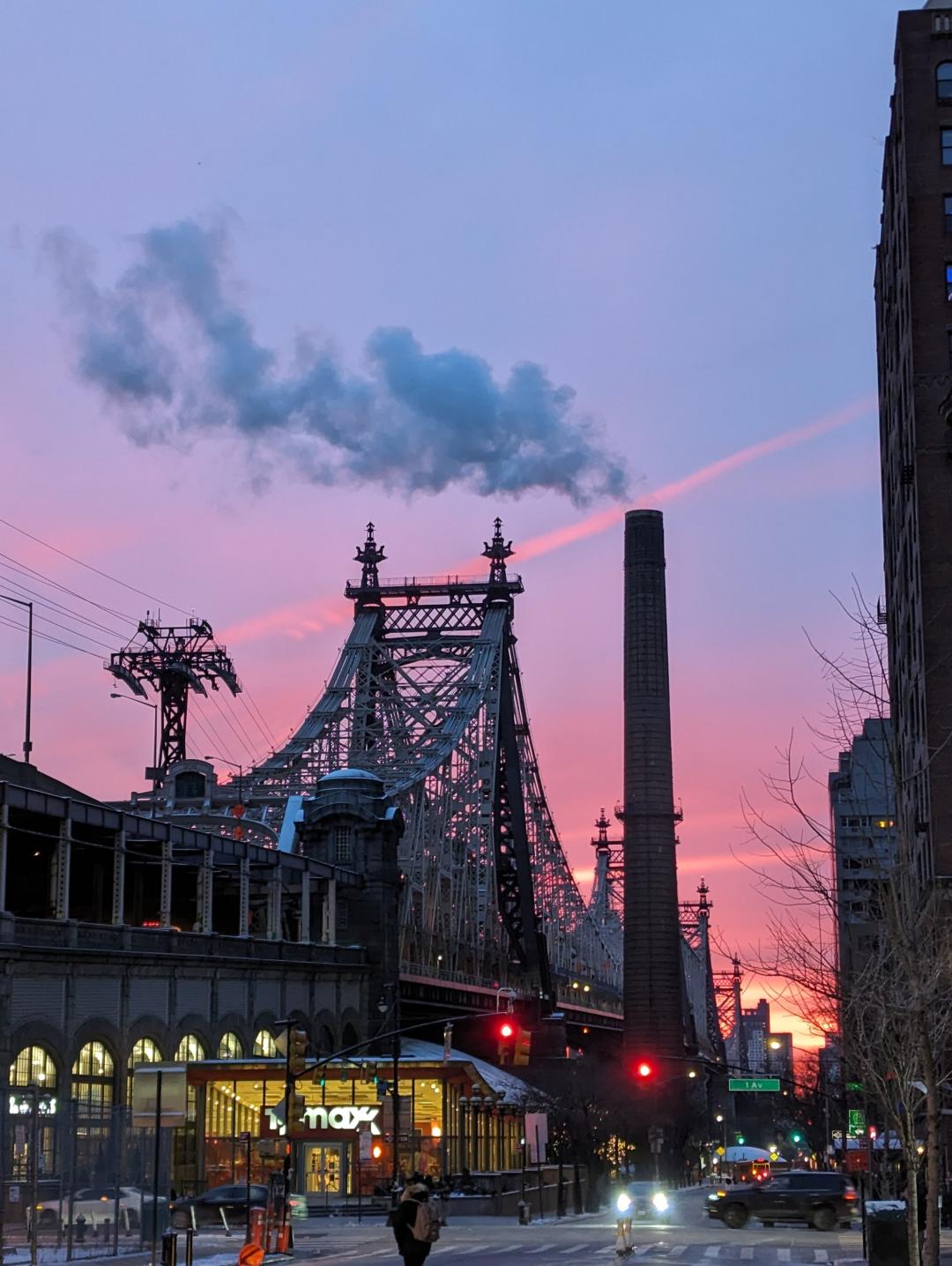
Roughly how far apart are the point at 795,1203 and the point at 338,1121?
1974 centimetres

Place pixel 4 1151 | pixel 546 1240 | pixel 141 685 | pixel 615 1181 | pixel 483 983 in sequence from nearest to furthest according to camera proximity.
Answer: pixel 4 1151 < pixel 546 1240 < pixel 615 1181 < pixel 483 983 < pixel 141 685

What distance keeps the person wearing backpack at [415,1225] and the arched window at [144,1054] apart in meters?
40.5

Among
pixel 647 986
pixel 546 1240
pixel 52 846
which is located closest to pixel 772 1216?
pixel 546 1240

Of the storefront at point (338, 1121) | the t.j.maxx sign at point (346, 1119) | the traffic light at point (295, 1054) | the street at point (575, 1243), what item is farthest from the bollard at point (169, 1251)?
the t.j.maxx sign at point (346, 1119)

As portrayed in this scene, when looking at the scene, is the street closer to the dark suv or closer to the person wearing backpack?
the dark suv

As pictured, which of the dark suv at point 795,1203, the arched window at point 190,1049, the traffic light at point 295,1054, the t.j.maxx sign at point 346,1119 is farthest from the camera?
the t.j.maxx sign at point 346,1119

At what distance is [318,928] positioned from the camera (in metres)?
100

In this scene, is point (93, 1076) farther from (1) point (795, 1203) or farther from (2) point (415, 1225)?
(2) point (415, 1225)

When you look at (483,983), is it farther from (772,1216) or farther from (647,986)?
(772,1216)

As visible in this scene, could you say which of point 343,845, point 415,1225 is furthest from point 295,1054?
point 343,845

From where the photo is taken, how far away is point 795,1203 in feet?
212

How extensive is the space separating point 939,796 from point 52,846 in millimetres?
37952

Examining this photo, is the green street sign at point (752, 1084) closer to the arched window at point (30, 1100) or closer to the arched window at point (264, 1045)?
the arched window at point (264, 1045)

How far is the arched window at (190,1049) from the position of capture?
73.2 meters
